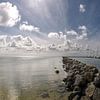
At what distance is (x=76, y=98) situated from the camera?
35031 mm

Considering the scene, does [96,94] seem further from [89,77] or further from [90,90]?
[89,77]

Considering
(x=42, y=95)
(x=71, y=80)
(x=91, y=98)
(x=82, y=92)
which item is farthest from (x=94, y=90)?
(x=71, y=80)

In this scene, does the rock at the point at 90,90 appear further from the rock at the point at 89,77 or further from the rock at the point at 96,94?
the rock at the point at 89,77

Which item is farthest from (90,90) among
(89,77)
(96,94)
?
(89,77)

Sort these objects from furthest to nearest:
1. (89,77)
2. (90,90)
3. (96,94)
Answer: (89,77) < (90,90) < (96,94)

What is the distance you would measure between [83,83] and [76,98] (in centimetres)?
302

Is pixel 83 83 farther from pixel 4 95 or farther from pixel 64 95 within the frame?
pixel 4 95

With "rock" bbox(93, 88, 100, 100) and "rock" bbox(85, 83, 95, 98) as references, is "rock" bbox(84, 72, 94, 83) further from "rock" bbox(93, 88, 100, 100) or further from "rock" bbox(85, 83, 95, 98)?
"rock" bbox(93, 88, 100, 100)

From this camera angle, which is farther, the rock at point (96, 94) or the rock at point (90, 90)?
the rock at point (90, 90)

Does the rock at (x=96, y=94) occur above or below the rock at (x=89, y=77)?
below

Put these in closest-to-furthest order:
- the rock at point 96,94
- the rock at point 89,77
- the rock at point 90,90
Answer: the rock at point 96,94 → the rock at point 90,90 → the rock at point 89,77

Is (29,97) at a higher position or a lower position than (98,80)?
lower

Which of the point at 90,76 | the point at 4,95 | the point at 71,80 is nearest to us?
the point at 90,76

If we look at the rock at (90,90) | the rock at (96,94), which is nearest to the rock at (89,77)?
the rock at (90,90)
